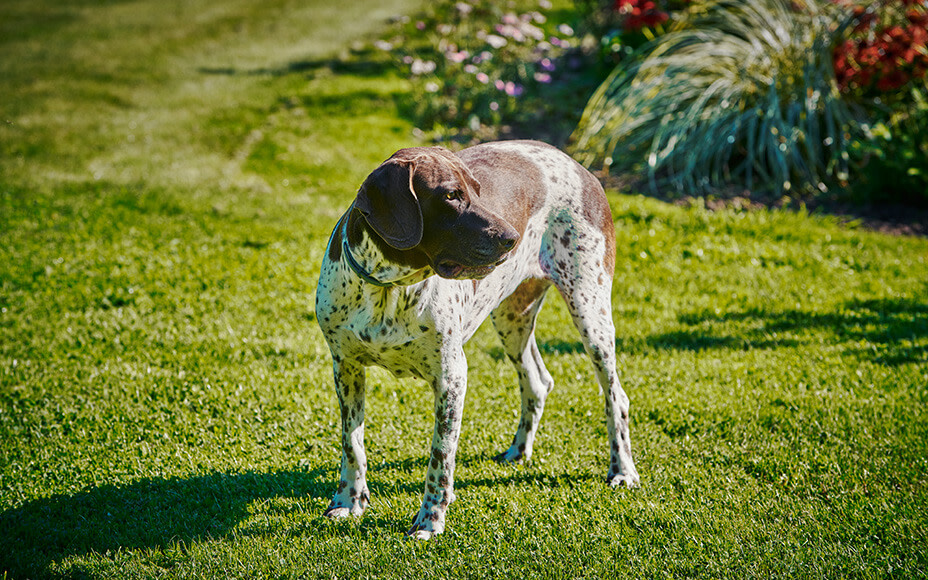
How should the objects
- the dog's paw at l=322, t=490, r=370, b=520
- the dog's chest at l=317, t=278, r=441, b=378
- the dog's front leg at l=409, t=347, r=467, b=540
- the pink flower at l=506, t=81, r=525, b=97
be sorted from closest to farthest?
1. the dog's chest at l=317, t=278, r=441, b=378
2. the dog's front leg at l=409, t=347, r=467, b=540
3. the dog's paw at l=322, t=490, r=370, b=520
4. the pink flower at l=506, t=81, r=525, b=97

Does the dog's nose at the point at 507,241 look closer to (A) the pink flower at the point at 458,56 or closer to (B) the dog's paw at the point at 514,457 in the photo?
(B) the dog's paw at the point at 514,457

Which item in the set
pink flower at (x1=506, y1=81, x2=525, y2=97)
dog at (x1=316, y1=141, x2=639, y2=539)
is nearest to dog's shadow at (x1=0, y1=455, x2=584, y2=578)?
dog at (x1=316, y1=141, x2=639, y2=539)

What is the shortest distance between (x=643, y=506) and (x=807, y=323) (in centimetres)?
289

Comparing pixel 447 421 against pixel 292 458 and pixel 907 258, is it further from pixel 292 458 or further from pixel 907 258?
pixel 907 258

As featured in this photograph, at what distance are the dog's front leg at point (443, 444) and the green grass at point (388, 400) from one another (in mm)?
116

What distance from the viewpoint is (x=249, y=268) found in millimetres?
6809

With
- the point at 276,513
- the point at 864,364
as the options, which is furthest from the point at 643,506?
the point at 864,364

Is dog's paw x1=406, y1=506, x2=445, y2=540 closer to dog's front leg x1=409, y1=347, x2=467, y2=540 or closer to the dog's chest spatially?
dog's front leg x1=409, y1=347, x2=467, y2=540

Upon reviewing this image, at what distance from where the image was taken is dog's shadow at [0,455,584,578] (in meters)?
3.53

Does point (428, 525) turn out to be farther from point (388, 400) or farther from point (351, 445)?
point (388, 400)

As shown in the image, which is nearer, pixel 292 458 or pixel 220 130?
pixel 292 458

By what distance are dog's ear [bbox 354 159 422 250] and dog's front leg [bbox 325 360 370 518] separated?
2.91 ft

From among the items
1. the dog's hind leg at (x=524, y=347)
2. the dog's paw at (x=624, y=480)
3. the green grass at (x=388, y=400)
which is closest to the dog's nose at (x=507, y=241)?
the dog's hind leg at (x=524, y=347)

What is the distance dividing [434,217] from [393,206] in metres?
0.17
